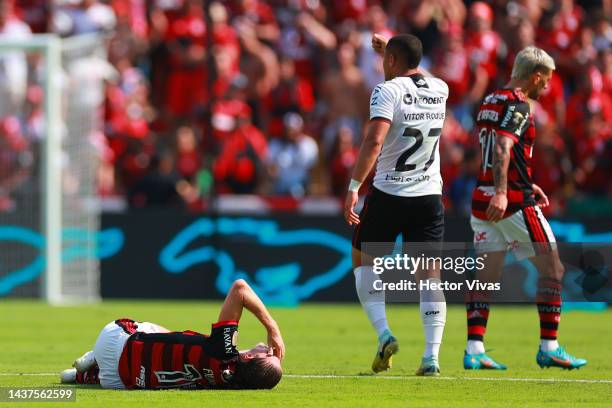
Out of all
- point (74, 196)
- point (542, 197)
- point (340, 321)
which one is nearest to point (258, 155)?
point (74, 196)

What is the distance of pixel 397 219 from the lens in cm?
984

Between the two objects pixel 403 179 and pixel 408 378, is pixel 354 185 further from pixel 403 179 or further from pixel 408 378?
pixel 408 378

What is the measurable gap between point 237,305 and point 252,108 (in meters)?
12.6

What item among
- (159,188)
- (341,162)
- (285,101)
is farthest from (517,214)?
(285,101)

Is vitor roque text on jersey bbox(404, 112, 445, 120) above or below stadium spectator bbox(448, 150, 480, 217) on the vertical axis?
above

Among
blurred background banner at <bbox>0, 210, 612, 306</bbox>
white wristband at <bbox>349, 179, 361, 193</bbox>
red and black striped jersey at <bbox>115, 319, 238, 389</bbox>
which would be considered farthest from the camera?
blurred background banner at <bbox>0, 210, 612, 306</bbox>

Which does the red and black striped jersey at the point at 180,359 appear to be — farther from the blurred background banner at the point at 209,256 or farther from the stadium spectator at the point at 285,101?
the stadium spectator at the point at 285,101

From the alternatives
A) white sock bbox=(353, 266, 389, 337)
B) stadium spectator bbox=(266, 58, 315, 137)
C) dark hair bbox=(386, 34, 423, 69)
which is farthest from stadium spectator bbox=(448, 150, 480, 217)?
dark hair bbox=(386, 34, 423, 69)

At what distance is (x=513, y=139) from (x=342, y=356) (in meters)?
2.89

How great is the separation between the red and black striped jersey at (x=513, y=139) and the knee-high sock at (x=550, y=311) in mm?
705

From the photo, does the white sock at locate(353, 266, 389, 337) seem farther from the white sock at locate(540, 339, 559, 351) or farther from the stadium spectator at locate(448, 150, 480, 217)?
the stadium spectator at locate(448, 150, 480, 217)

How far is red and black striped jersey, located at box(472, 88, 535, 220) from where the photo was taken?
407 inches

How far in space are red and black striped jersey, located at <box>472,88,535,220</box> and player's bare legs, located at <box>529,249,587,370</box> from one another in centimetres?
52

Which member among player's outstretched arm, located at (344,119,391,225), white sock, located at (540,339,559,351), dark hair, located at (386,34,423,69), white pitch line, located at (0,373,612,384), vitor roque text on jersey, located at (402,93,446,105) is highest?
dark hair, located at (386,34,423,69)
